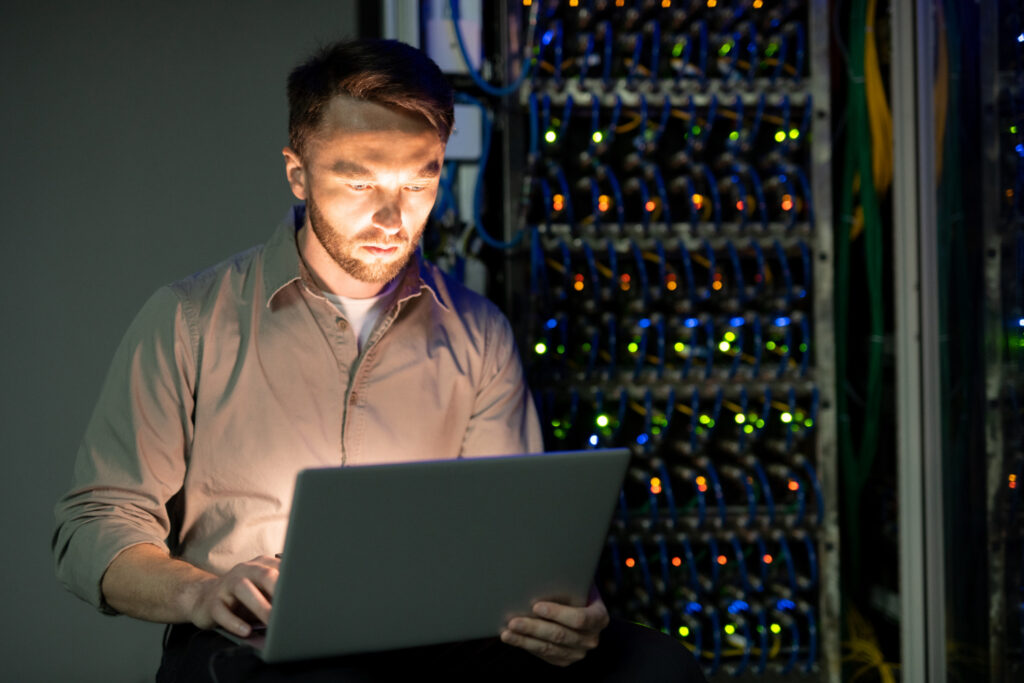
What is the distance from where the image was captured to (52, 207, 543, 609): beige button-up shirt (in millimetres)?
1428

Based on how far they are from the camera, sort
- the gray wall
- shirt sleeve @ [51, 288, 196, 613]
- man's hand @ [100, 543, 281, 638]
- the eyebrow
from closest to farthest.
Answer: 1. man's hand @ [100, 543, 281, 638]
2. shirt sleeve @ [51, 288, 196, 613]
3. the eyebrow
4. the gray wall

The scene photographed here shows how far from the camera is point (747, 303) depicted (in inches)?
89.0

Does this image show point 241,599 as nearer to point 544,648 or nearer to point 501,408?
point 544,648

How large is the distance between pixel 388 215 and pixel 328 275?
0.19 meters

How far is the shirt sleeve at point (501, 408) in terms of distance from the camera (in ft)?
5.54

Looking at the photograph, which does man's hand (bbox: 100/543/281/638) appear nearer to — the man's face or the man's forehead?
the man's face

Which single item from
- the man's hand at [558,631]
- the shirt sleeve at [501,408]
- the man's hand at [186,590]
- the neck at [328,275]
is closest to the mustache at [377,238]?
the neck at [328,275]

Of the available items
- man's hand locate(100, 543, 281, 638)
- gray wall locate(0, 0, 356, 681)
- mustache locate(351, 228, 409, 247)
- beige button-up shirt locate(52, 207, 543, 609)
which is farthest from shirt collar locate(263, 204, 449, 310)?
gray wall locate(0, 0, 356, 681)

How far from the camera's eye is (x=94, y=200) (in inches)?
85.2

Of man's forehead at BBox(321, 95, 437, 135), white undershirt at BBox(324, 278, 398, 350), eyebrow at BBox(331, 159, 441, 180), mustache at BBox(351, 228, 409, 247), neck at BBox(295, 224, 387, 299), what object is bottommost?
white undershirt at BBox(324, 278, 398, 350)

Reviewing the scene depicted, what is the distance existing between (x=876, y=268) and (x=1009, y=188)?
0.49 metres

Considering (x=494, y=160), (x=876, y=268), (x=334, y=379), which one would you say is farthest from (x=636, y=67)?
(x=334, y=379)

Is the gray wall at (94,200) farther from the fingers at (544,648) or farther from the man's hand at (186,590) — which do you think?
the fingers at (544,648)

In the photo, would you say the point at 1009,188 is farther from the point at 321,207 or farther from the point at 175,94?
the point at 175,94
